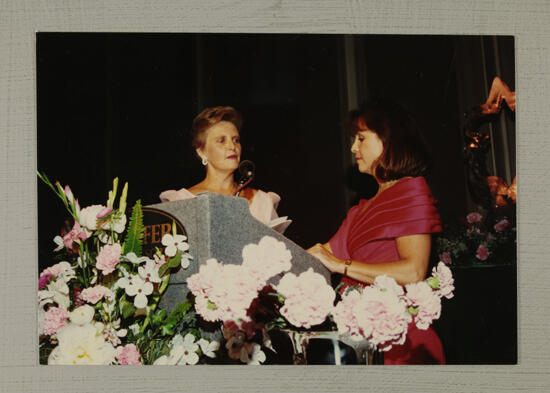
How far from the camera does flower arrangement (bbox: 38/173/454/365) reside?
1.73 metres

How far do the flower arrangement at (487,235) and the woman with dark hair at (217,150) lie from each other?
612mm

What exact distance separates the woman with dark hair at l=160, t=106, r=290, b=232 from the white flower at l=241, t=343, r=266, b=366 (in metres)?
0.45

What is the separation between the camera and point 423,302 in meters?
1.74

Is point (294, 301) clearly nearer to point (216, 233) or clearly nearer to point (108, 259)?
point (216, 233)

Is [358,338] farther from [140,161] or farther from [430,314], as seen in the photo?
[140,161]

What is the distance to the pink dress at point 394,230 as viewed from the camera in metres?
1.75

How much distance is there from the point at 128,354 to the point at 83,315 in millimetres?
172

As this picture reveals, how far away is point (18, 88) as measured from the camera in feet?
6.01

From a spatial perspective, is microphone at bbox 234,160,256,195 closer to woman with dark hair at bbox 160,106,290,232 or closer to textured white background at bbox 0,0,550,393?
woman with dark hair at bbox 160,106,290,232

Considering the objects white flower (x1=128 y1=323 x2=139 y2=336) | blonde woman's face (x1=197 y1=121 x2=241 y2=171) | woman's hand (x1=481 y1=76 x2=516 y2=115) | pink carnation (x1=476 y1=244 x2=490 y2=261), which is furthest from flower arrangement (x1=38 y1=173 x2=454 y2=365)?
woman's hand (x1=481 y1=76 x2=516 y2=115)

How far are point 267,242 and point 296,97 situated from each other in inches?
17.1

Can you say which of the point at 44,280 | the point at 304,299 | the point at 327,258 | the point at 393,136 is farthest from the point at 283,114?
the point at 44,280
